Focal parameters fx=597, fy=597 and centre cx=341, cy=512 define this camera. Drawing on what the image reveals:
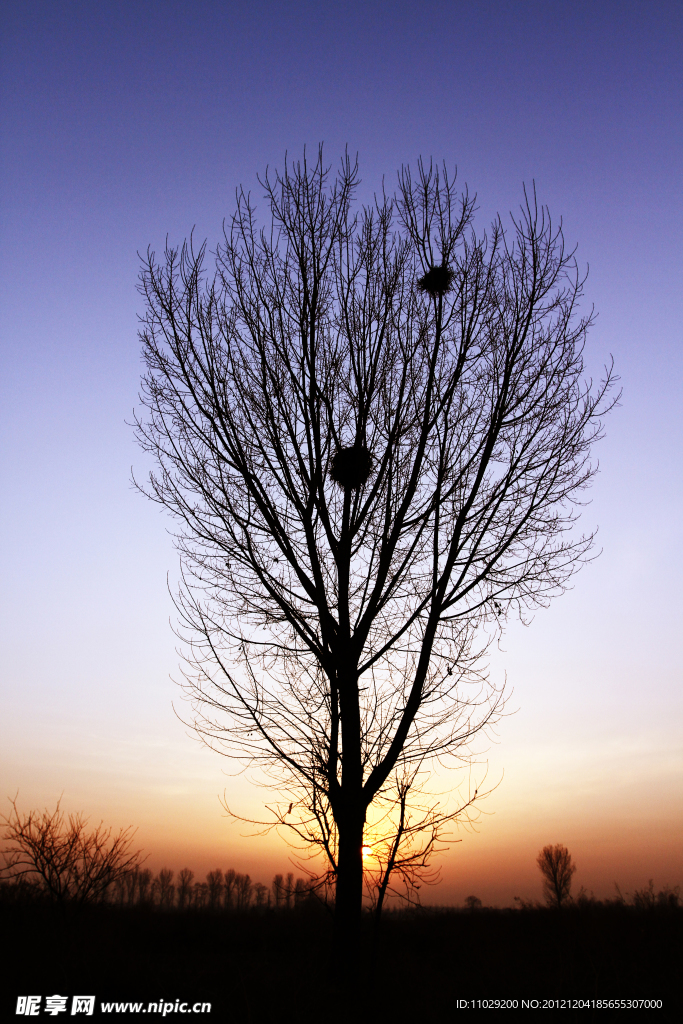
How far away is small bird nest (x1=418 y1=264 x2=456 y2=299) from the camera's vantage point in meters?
5.19

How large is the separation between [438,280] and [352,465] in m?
1.78

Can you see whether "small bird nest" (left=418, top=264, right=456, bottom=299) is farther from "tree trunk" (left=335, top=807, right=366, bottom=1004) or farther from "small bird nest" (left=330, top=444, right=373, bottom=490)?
"tree trunk" (left=335, top=807, right=366, bottom=1004)

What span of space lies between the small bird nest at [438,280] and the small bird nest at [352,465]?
4.92 ft

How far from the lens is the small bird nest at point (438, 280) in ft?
17.0

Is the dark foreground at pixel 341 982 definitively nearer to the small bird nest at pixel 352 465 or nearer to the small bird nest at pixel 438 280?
Result: the small bird nest at pixel 352 465

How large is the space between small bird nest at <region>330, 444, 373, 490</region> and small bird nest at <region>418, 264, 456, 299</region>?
1.50m

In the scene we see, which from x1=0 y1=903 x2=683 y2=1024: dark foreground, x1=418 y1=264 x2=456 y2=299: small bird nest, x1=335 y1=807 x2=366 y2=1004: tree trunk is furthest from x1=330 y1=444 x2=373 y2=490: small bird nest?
x1=0 y1=903 x2=683 y2=1024: dark foreground

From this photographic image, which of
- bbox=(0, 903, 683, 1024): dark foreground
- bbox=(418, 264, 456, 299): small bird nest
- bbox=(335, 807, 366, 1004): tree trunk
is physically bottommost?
bbox=(0, 903, 683, 1024): dark foreground

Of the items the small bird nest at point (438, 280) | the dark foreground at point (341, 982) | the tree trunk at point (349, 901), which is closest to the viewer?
the dark foreground at point (341, 982)

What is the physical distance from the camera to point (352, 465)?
5.21 meters

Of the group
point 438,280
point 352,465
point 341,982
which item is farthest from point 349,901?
point 438,280

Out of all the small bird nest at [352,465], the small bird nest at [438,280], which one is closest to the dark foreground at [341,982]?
the small bird nest at [352,465]

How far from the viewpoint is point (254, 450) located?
500 cm

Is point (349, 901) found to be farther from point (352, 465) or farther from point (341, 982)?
point (352, 465)
